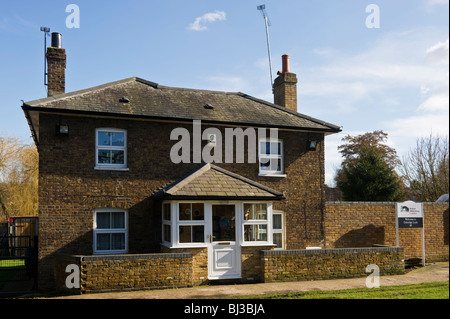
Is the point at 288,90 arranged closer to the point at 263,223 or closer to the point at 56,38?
the point at 263,223

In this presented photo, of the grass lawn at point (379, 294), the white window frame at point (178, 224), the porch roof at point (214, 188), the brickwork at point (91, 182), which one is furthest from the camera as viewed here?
the brickwork at point (91, 182)

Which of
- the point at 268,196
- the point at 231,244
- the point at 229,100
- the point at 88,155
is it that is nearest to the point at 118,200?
the point at 88,155

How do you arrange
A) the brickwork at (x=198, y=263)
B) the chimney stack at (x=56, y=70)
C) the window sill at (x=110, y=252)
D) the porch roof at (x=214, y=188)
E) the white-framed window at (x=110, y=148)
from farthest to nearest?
1. the chimney stack at (x=56, y=70)
2. the white-framed window at (x=110, y=148)
3. the window sill at (x=110, y=252)
4. the porch roof at (x=214, y=188)
5. the brickwork at (x=198, y=263)

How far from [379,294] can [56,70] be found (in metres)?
13.2

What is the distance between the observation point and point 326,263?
13938 millimetres

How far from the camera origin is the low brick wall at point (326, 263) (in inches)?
530

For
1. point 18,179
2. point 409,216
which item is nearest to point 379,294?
point 409,216

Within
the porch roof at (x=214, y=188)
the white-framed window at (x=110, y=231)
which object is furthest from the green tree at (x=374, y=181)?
the white-framed window at (x=110, y=231)

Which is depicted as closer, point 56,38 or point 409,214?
point 56,38

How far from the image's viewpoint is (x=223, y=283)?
1345 centimetres

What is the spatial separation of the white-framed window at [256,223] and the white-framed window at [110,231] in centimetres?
417

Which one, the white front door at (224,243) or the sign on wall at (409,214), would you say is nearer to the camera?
the white front door at (224,243)

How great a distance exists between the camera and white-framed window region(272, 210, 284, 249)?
54.4ft

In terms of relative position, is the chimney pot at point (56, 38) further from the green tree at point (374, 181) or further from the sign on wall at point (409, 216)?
the green tree at point (374, 181)
